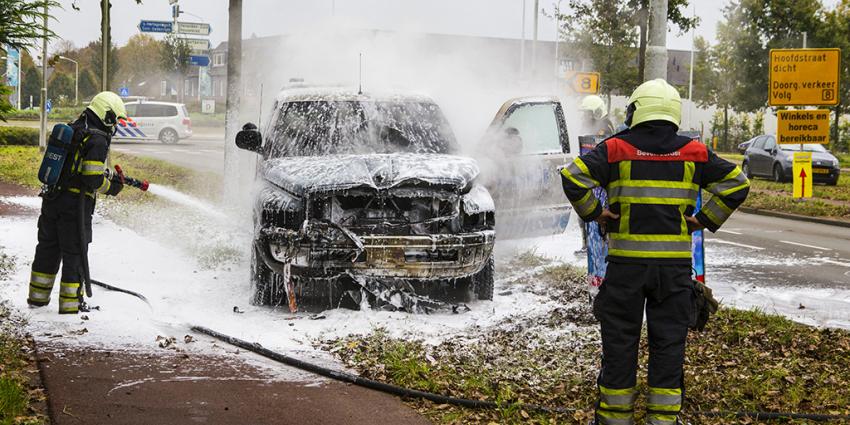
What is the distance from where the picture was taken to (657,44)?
38.8ft

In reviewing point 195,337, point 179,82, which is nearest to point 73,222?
point 195,337

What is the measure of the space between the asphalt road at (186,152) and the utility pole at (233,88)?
377 inches

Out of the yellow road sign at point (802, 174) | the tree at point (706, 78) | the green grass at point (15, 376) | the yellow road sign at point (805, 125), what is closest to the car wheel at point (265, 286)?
the green grass at point (15, 376)

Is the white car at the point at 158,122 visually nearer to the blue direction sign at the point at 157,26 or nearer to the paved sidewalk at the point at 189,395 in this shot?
the blue direction sign at the point at 157,26

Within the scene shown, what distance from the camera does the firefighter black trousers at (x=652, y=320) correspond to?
4801 millimetres

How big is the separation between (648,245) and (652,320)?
360 millimetres

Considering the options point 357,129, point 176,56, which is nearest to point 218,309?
point 357,129

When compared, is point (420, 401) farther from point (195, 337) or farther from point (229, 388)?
point (195, 337)

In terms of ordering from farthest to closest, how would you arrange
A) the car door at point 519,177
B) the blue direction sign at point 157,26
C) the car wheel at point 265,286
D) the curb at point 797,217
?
the blue direction sign at point 157,26 → the curb at point 797,217 → the car door at point 519,177 → the car wheel at point 265,286

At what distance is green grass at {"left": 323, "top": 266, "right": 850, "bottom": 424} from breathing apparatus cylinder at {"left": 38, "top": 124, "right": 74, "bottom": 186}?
2488 millimetres

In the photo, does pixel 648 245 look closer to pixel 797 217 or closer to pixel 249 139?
pixel 249 139

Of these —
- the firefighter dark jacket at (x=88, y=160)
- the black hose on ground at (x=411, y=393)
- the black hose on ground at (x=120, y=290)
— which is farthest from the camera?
the black hose on ground at (x=120, y=290)

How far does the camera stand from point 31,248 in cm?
1129

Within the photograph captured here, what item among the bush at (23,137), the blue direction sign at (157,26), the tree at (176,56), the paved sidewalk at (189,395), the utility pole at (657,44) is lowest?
the paved sidewalk at (189,395)
